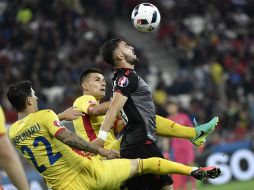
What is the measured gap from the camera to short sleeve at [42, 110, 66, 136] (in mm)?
7668

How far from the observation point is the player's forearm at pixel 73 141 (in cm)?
760

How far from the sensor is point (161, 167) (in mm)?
7953

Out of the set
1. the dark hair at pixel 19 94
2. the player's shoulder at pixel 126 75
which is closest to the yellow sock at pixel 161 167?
the player's shoulder at pixel 126 75

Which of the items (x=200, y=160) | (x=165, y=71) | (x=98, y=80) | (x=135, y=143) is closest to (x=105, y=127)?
(x=135, y=143)

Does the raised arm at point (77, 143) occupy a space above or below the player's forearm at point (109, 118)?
below

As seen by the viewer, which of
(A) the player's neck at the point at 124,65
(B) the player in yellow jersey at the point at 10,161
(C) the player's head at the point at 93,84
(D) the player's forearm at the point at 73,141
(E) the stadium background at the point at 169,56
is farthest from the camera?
(E) the stadium background at the point at 169,56

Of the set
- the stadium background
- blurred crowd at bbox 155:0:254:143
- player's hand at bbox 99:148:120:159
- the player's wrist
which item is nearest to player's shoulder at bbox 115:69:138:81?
the player's wrist

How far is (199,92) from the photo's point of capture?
20438 mm

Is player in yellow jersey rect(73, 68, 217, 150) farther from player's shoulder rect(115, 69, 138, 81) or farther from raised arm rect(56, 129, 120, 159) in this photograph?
raised arm rect(56, 129, 120, 159)

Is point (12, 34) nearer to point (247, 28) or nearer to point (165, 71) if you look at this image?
point (165, 71)

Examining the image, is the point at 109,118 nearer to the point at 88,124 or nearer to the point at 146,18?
the point at 88,124

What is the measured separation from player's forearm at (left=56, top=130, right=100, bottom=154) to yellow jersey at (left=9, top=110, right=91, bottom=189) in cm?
7

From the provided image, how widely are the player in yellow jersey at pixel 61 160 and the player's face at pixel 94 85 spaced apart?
1.29m

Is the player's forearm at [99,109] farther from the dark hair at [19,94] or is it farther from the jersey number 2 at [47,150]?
the dark hair at [19,94]
